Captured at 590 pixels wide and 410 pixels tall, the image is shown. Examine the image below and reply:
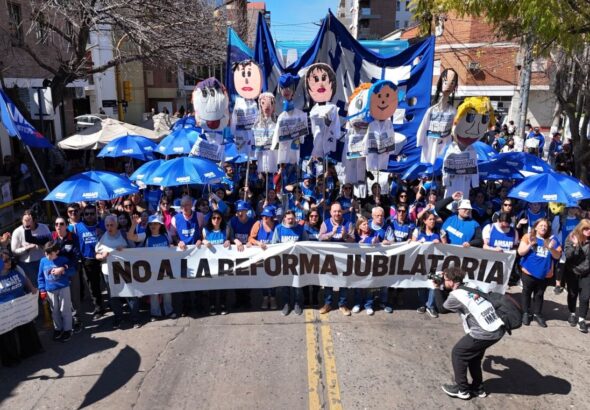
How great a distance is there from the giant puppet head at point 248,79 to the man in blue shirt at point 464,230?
4.22 meters

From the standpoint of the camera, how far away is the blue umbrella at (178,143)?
11.8m

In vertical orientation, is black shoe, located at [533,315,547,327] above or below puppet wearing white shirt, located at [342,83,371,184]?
below

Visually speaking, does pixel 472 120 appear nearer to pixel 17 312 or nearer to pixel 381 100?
pixel 381 100

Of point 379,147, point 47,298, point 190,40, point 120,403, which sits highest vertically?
point 190,40

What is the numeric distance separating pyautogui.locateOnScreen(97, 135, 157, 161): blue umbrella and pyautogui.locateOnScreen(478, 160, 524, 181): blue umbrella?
8.03 m

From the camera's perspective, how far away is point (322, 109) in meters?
8.51

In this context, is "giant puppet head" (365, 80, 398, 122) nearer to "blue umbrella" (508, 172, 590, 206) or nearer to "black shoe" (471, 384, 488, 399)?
"blue umbrella" (508, 172, 590, 206)

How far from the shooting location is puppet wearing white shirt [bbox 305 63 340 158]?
8.36 meters

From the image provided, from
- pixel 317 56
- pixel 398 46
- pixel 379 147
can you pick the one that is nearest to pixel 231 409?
pixel 379 147

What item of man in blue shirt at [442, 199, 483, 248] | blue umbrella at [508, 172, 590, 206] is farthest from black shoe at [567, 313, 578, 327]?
blue umbrella at [508, 172, 590, 206]

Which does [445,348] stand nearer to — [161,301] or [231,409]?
[231,409]

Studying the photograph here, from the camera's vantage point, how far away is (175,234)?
7.28 metres

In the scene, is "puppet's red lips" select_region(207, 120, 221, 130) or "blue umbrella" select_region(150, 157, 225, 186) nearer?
"blue umbrella" select_region(150, 157, 225, 186)

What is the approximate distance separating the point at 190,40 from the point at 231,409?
10982 millimetres
